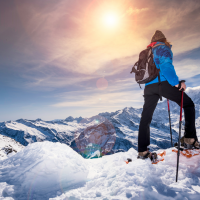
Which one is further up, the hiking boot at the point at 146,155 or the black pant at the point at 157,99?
the black pant at the point at 157,99

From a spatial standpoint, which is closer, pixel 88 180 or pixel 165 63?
pixel 165 63

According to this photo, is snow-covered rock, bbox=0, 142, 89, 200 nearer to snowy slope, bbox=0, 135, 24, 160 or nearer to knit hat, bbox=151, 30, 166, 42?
snowy slope, bbox=0, 135, 24, 160

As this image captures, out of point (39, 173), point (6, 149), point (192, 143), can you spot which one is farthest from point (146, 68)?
point (6, 149)

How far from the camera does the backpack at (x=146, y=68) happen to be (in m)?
3.97

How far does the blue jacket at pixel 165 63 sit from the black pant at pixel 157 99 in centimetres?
31

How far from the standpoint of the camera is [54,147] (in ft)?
17.1

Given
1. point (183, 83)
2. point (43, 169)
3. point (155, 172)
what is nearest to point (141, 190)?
point (155, 172)

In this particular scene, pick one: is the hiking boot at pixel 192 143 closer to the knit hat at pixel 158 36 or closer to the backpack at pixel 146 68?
the backpack at pixel 146 68

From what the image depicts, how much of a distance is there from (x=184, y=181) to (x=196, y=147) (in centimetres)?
161

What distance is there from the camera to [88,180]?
3850mm

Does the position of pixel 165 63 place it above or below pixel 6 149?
above

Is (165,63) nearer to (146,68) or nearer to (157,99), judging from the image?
(146,68)

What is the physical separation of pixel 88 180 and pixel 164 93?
3.61 metres

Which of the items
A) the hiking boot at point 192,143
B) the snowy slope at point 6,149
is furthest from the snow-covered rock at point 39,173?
the hiking boot at point 192,143
